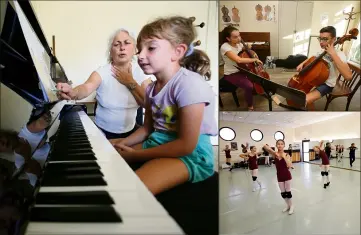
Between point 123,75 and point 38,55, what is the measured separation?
29 cm

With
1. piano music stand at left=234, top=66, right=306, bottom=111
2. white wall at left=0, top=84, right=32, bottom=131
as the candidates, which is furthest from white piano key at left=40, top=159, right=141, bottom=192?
piano music stand at left=234, top=66, right=306, bottom=111

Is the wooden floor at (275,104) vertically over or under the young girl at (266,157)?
over

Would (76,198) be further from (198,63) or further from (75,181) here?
(198,63)

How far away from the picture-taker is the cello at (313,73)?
144cm

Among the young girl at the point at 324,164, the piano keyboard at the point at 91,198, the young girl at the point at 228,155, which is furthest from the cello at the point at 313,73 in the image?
the piano keyboard at the point at 91,198

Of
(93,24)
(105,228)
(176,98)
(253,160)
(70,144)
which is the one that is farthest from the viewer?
(253,160)

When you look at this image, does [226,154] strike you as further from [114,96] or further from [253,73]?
[114,96]

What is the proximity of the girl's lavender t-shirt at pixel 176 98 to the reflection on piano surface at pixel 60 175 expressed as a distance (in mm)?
200

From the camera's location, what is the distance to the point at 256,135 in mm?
1420

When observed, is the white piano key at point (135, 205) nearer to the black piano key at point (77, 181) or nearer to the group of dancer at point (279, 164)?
the black piano key at point (77, 181)

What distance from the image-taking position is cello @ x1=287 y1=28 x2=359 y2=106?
1444 millimetres

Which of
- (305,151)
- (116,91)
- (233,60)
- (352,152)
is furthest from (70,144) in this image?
(352,152)

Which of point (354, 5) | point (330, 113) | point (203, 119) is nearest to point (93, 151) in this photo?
point (203, 119)

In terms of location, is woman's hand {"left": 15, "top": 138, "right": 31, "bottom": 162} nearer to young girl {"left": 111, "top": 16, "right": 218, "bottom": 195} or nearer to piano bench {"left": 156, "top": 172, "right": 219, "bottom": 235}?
young girl {"left": 111, "top": 16, "right": 218, "bottom": 195}
